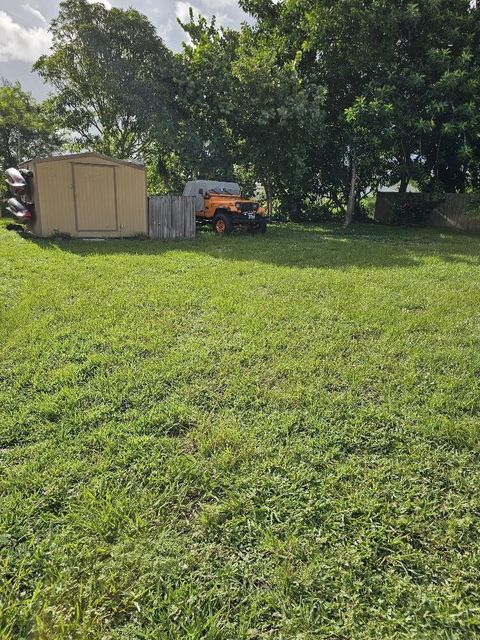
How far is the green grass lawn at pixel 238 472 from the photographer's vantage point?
4.44ft

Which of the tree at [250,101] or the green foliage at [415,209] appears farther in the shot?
the green foliage at [415,209]

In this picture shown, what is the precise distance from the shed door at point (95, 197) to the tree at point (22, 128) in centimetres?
1281

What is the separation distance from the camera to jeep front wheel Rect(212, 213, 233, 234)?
37.2 feet

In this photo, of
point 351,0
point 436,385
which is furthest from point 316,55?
point 436,385

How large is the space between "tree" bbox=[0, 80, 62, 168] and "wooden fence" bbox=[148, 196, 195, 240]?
13319mm

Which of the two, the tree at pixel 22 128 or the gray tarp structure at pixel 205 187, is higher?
the tree at pixel 22 128

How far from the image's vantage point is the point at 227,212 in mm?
11398

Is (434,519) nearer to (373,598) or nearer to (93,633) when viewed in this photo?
(373,598)

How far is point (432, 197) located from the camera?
→ 574 inches

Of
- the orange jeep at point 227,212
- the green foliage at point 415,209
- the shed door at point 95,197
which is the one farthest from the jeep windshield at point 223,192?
the green foliage at point 415,209

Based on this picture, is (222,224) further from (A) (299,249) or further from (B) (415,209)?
(B) (415,209)

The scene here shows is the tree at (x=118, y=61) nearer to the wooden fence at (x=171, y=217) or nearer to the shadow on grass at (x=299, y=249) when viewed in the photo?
the wooden fence at (x=171, y=217)

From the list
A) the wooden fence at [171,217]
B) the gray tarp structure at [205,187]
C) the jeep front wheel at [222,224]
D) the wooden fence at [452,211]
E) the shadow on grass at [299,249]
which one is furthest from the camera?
the wooden fence at [452,211]

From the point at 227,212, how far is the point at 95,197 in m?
3.78
